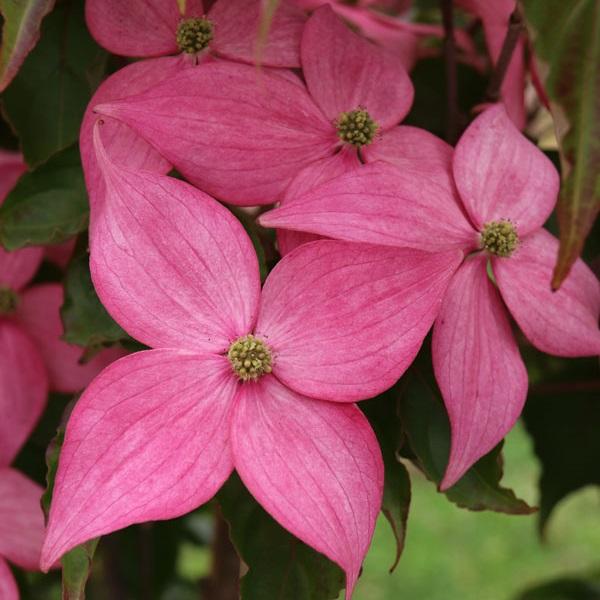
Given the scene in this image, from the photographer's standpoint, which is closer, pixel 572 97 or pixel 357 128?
pixel 572 97

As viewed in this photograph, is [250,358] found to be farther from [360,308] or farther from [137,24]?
[137,24]

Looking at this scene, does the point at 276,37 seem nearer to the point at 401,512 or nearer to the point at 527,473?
the point at 401,512

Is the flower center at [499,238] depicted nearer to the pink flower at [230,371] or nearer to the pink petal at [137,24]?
the pink flower at [230,371]

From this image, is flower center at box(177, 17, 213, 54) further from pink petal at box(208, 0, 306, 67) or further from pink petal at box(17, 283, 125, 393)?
pink petal at box(17, 283, 125, 393)

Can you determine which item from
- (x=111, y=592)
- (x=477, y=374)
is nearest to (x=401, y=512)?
(x=477, y=374)

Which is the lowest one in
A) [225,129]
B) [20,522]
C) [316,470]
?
[20,522]

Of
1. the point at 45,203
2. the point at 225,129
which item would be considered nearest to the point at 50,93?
the point at 45,203

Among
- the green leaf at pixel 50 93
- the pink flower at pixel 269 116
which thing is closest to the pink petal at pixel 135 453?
the pink flower at pixel 269 116
